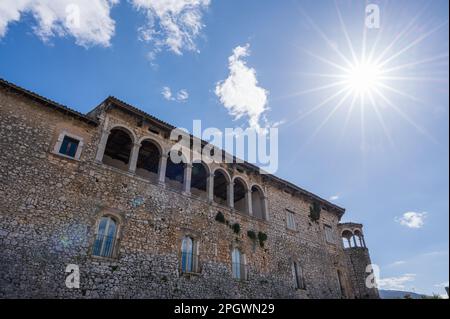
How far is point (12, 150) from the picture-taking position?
1052cm

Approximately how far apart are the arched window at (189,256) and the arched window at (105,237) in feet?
10.7

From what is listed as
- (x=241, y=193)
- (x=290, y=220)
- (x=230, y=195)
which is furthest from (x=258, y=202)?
(x=230, y=195)

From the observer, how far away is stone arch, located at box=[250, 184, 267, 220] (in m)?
18.8

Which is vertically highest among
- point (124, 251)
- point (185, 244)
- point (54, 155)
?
point (54, 155)

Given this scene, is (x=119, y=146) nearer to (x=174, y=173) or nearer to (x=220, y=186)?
(x=174, y=173)

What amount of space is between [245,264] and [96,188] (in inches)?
338

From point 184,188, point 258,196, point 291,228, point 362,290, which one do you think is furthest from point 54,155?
point 362,290

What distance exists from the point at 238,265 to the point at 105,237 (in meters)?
7.16

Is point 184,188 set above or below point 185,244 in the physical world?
above

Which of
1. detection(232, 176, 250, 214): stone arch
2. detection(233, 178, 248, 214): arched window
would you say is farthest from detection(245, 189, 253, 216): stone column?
detection(233, 178, 248, 214): arched window

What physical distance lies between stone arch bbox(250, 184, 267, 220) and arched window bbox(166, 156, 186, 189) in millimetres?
4782

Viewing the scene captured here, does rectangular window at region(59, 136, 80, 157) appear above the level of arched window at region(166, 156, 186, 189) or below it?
below

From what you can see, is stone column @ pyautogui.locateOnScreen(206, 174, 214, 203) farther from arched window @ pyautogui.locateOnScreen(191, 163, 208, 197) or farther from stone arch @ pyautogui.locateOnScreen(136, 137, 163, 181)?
stone arch @ pyautogui.locateOnScreen(136, 137, 163, 181)
